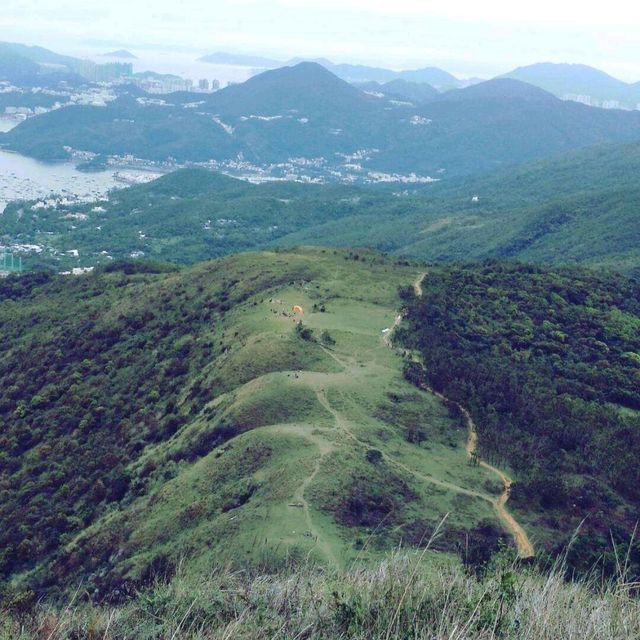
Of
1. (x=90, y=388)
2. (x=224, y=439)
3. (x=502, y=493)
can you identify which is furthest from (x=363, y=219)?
(x=502, y=493)

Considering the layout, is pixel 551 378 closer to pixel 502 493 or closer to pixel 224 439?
pixel 502 493

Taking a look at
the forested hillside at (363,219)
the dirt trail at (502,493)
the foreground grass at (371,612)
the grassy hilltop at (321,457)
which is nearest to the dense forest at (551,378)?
the grassy hilltop at (321,457)

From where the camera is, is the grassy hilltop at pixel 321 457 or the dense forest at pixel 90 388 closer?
the grassy hilltop at pixel 321 457

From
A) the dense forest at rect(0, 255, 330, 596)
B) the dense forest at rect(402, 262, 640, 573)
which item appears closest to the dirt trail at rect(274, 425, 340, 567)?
the dense forest at rect(0, 255, 330, 596)

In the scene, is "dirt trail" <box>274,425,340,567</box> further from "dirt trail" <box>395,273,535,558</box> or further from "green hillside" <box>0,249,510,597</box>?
"dirt trail" <box>395,273,535,558</box>

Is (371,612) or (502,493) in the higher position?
(371,612)

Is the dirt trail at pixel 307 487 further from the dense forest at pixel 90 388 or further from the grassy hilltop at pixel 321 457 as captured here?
the dense forest at pixel 90 388
